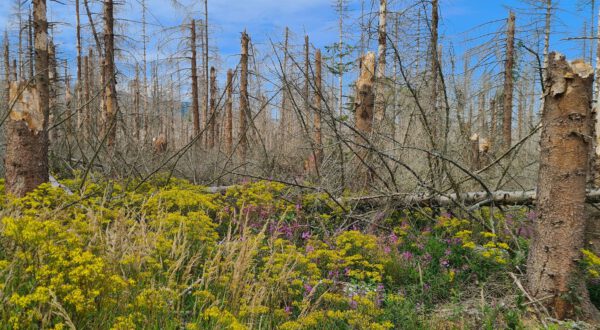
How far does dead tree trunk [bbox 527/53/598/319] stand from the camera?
11.3 feet

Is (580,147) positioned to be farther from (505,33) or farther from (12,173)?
(505,33)

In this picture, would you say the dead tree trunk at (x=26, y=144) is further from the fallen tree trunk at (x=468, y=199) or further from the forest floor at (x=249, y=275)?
the fallen tree trunk at (x=468, y=199)

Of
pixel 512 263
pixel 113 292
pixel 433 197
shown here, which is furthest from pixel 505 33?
pixel 113 292

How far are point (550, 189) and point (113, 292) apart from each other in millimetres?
3536

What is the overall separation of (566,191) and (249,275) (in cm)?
275

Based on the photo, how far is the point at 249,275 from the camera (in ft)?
10.7

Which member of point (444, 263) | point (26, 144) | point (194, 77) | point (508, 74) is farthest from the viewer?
point (194, 77)

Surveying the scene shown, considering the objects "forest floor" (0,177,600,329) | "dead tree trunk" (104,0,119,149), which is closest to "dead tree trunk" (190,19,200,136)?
"dead tree trunk" (104,0,119,149)

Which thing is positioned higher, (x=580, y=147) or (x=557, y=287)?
(x=580, y=147)

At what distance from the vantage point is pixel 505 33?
471 inches

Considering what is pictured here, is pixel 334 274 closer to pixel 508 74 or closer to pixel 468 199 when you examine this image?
pixel 468 199

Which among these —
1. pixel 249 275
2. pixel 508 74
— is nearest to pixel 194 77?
pixel 508 74

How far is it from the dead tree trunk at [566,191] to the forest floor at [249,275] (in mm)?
176

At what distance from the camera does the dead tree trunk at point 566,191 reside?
3.44 metres
